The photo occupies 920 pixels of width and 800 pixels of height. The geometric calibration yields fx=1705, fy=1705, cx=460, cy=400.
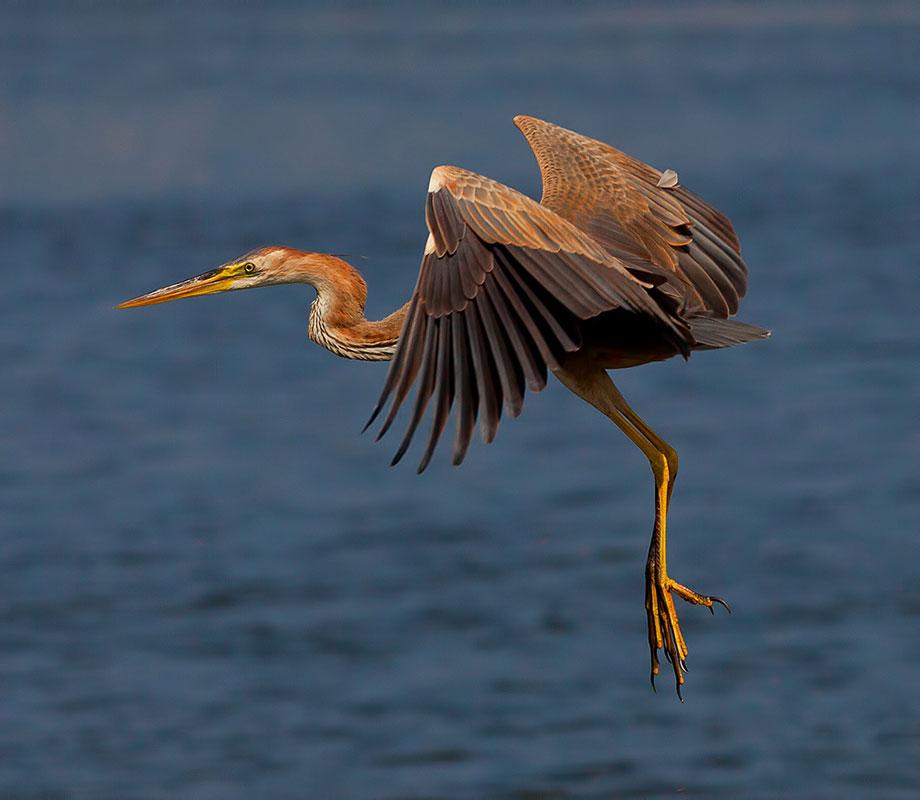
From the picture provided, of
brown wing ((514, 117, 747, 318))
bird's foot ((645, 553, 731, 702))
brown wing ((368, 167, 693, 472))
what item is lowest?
bird's foot ((645, 553, 731, 702))

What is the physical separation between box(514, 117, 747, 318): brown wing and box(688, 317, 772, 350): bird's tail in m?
0.35

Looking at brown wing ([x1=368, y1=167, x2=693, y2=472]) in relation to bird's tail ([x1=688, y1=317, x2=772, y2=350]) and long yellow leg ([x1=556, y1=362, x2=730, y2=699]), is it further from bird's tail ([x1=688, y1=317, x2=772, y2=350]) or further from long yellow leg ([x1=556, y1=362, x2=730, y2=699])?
long yellow leg ([x1=556, y1=362, x2=730, y2=699])

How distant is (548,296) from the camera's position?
608 centimetres

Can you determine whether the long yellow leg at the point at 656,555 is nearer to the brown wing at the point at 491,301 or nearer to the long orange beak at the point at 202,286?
the brown wing at the point at 491,301

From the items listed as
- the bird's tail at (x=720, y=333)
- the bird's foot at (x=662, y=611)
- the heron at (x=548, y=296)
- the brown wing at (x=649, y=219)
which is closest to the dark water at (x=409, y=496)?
the brown wing at (x=649, y=219)

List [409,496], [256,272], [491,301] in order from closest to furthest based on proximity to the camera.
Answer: [491,301] → [256,272] → [409,496]

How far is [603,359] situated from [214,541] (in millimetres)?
15220

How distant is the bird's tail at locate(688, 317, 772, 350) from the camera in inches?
266

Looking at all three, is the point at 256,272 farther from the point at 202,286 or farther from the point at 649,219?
→ the point at 649,219

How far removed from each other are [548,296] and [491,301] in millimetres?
206

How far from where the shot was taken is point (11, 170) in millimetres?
34125

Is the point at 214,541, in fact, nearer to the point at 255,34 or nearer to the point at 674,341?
the point at 674,341

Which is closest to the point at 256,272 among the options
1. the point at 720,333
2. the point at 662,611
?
the point at 720,333

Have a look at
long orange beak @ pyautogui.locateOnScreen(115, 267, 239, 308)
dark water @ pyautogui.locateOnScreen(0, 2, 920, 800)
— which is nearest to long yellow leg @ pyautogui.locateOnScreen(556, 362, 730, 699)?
long orange beak @ pyautogui.locateOnScreen(115, 267, 239, 308)
